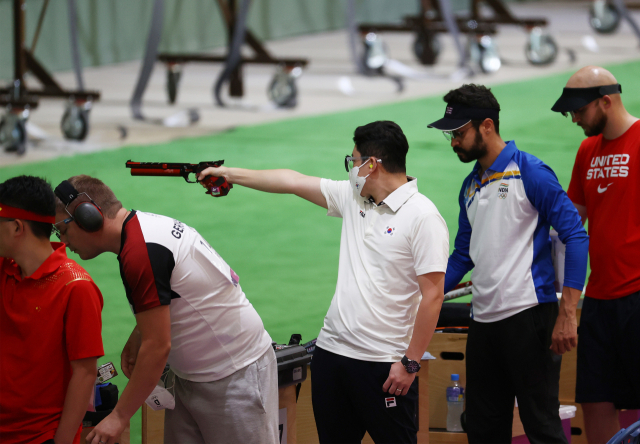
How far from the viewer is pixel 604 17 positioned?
17.3 meters

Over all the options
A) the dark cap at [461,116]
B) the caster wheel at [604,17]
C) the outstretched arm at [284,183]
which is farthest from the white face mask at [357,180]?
the caster wheel at [604,17]

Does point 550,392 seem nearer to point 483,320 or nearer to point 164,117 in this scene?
point 483,320

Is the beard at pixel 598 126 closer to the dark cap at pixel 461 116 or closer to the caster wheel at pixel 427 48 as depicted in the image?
the dark cap at pixel 461 116

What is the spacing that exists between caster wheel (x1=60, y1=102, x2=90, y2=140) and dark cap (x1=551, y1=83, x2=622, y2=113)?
7.60m

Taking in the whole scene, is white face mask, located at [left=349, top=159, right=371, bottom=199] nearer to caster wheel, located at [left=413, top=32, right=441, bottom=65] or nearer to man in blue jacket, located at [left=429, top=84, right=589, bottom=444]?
man in blue jacket, located at [left=429, top=84, right=589, bottom=444]

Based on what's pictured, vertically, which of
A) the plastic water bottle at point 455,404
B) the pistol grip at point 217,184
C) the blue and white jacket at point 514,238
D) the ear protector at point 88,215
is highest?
the ear protector at point 88,215

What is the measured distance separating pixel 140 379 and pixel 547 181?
1610 millimetres

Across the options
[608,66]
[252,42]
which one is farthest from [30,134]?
[608,66]

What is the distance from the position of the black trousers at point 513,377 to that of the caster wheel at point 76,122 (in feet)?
25.0

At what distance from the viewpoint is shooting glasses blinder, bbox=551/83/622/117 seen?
10.9 feet

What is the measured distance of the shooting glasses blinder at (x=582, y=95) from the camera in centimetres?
333

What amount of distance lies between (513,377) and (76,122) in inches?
310

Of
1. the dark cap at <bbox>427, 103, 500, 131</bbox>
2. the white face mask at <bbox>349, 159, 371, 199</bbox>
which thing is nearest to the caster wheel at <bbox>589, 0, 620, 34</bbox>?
the dark cap at <bbox>427, 103, 500, 131</bbox>

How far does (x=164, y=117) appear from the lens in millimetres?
11711
